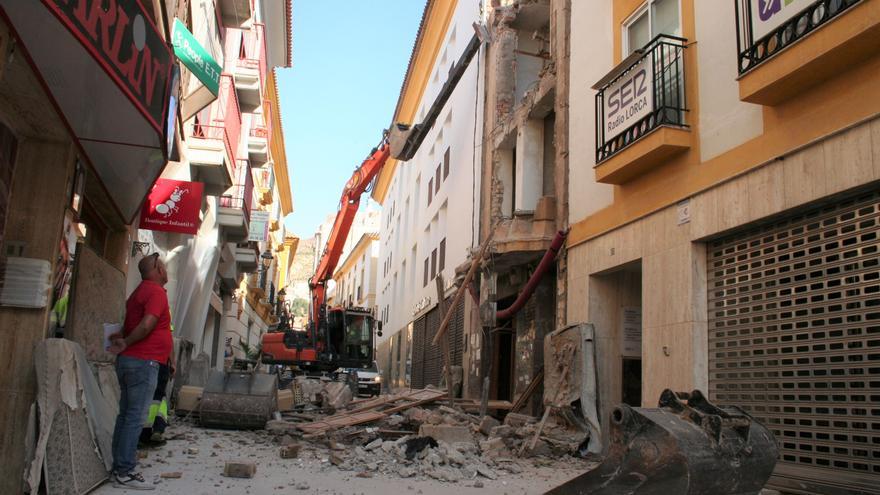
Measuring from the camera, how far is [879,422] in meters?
5.18

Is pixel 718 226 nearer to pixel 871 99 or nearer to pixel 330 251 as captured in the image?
pixel 871 99

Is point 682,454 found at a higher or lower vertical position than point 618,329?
lower

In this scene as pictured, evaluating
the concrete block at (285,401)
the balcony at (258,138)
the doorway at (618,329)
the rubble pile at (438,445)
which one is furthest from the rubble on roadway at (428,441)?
the balcony at (258,138)

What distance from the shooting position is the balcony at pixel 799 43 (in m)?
5.29

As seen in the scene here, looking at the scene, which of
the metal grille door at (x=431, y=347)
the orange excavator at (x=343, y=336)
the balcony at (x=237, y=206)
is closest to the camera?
the balcony at (x=237, y=206)

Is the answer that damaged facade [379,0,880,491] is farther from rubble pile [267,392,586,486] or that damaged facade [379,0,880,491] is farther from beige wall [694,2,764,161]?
rubble pile [267,392,586,486]

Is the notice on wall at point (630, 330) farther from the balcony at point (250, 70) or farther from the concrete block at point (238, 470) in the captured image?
the balcony at point (250, 70)

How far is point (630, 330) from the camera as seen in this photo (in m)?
10.2

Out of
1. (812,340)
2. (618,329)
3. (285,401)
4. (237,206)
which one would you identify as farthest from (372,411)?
(237,206)

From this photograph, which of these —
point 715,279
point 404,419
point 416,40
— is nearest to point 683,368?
point 715,279

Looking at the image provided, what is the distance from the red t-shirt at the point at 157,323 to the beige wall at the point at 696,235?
17.8 ft

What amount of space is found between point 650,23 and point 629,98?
1.23 meters

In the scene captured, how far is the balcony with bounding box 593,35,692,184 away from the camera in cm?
802

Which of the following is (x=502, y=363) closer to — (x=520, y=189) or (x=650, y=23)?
(x=520, y=189)
